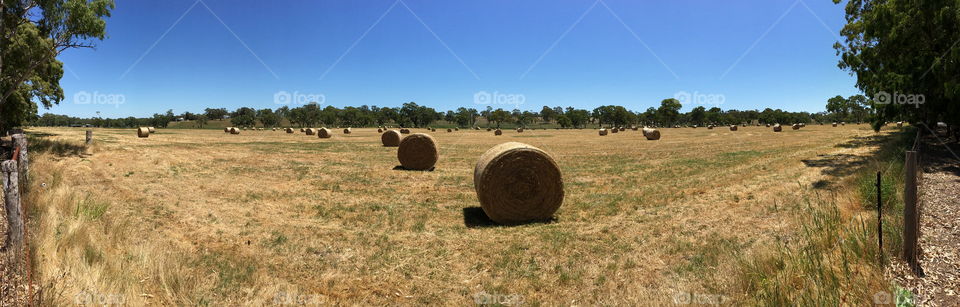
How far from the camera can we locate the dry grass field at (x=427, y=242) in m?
5.72

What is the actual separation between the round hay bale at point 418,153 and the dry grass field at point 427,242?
19.5ft

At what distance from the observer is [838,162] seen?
57.4ft

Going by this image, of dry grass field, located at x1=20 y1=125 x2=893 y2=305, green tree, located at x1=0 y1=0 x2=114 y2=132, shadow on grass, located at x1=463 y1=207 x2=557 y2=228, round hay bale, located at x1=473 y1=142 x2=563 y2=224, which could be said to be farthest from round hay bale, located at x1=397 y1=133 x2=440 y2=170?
green tree, located at x1=0 y1=0 x2=114 y2=132

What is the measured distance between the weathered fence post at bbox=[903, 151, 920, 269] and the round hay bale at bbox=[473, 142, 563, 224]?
6758 mm

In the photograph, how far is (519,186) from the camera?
11.1 meters

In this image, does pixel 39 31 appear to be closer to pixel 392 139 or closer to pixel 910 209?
pixel 392 139

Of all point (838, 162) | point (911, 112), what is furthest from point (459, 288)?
point (911, 112)

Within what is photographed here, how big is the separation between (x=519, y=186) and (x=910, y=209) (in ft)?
24.4

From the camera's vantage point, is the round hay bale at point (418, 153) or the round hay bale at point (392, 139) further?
the round hay bale at point (392, 139)

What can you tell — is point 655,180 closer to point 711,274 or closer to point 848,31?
point 711,274

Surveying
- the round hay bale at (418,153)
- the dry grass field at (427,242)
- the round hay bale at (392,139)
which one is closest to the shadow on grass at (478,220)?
the dry grass field at (427,242)

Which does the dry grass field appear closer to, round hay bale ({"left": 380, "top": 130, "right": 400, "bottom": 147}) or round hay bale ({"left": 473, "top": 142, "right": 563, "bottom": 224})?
round hay bale ({"left": 473, "top": 142, "right": 563, "bottom": 224})

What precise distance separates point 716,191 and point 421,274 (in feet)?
36.0

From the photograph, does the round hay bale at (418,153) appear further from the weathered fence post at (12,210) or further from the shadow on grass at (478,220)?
the weathered fence post at (12,210)
